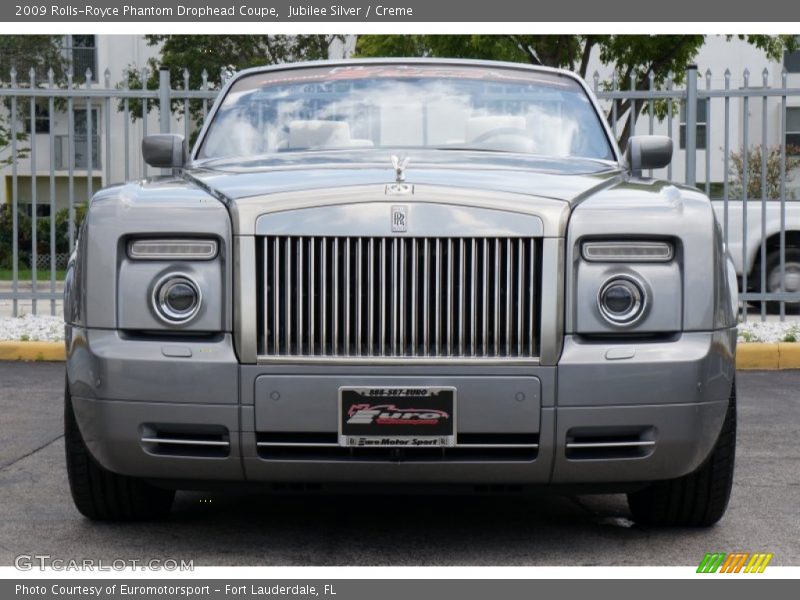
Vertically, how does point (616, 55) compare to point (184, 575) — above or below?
above

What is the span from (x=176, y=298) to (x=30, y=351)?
718cm

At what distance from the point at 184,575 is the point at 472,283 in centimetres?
122

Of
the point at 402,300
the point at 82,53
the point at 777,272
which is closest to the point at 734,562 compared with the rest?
the point at 402,300

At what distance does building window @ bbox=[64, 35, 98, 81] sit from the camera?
131 ft

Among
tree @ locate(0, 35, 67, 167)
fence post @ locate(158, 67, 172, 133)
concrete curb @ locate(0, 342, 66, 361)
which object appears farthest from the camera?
tree @ locate(0, 35, 67, 167)

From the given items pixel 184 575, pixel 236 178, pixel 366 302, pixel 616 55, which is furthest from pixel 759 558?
pixel 616 55

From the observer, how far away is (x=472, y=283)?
168 inches

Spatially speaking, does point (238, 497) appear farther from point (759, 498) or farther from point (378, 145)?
point (759, 498)

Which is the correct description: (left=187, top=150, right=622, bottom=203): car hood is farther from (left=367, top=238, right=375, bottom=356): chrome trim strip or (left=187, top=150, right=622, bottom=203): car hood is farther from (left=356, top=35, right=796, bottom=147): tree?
(left=356, top=35, right=796, bottom=147): tree

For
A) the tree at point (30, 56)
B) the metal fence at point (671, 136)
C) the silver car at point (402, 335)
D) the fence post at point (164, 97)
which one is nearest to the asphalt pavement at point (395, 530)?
the silver car at point (402, 335)

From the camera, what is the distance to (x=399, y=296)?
4273 millimetres

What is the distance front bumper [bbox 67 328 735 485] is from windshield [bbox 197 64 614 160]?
4.64 ft

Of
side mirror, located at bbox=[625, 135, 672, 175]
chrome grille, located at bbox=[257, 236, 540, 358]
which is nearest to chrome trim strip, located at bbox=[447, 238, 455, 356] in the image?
chrome grille, located at bbox=[257, 236, 540, 358]

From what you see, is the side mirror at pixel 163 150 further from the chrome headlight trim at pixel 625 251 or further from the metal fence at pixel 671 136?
the metal fence at pixel 671 136
